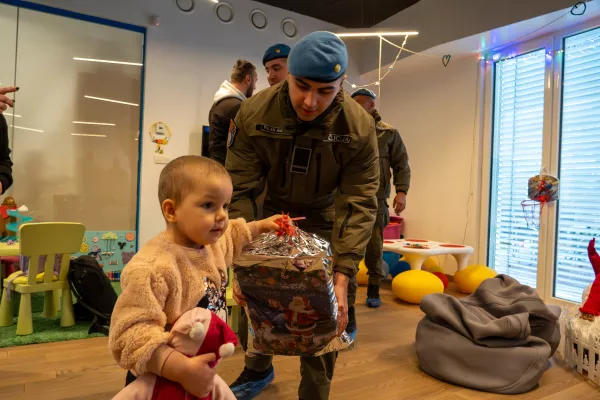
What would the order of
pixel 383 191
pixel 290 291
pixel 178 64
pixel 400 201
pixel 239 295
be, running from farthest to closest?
Answer: 1. pixel 178 64
2. pixel 400 201
3. pixel 383 191
4. pixel 239 295
5. pixel 290 291

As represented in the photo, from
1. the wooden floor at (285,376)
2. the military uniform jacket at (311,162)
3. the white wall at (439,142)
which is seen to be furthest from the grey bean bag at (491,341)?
the white wall at (439,142)

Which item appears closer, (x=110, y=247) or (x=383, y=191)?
(x=383, y=191)

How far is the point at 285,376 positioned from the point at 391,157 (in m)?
2.12

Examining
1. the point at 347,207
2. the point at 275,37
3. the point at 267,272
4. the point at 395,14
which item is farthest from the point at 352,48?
the point at 267,272

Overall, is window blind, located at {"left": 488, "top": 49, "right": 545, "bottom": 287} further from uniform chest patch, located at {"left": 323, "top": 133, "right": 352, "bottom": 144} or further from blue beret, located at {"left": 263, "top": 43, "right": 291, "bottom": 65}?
uniform chest patch, located at {"left": 323, "top": 133, "right": 352, "bottom": 144}

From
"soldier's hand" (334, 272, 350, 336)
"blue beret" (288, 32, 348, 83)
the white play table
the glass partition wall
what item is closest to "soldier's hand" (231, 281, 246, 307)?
"soldier's hand" (334, 272, 350, 336)

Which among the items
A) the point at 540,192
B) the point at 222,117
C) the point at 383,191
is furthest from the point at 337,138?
the point at 540,192

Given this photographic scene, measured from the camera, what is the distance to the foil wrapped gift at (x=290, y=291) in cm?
127

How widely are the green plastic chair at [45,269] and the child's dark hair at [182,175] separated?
224 centimetres

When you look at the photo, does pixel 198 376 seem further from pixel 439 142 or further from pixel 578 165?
pixel 439 142

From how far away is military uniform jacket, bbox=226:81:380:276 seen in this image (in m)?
1.57

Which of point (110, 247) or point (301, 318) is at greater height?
point (301, 318)

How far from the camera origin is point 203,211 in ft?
3.37

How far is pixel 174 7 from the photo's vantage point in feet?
16.4
